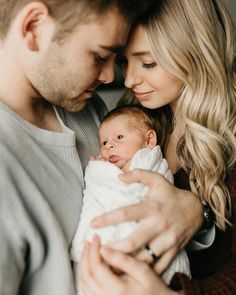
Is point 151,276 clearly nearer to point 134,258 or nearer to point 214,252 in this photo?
point 134,258

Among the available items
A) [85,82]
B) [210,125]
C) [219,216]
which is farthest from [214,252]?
[85,82]

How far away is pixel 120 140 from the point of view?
1295 mm

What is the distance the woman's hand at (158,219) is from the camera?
3.49ft

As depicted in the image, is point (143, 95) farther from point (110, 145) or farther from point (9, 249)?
point (9, 249)

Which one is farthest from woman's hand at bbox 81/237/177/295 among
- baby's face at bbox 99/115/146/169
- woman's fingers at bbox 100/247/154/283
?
baby's face at bbox 99/115/146/169

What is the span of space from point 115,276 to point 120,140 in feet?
1.28

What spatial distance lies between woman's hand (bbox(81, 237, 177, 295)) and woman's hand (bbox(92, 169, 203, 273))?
0.03 m

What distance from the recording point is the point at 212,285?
1180mm

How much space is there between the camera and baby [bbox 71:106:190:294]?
1.13 meters

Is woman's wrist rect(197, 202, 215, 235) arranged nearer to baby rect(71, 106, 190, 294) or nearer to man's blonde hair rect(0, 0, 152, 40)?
baby rect(71, 106, 190, 294)

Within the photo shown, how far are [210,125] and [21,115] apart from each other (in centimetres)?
56

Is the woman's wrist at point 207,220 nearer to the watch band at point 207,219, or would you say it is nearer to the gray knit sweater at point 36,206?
the watch band at point 207,219

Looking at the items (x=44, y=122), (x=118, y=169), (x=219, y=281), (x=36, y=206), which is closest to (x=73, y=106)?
(x=44, y=122)

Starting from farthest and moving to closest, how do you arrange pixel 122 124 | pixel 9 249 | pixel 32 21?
pixel 122 124 → pixel 32 21 → pixel 9 249
